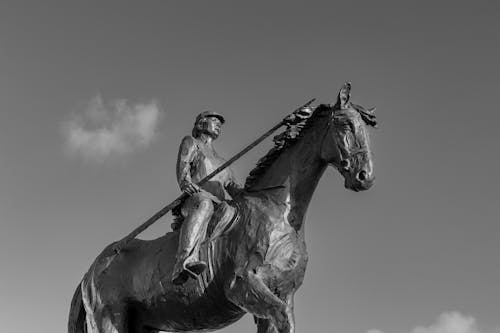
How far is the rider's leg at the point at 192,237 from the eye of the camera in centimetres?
784

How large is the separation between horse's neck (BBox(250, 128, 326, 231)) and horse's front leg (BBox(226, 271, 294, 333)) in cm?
88

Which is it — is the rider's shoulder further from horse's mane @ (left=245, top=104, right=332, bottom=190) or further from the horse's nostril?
the horse's nostril

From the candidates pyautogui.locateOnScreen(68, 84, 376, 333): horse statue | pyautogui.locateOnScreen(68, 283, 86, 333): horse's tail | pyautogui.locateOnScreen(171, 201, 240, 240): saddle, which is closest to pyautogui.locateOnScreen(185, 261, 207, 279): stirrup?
pyautogui.locateOnScreen(68, 84, 376, 333): horse statue

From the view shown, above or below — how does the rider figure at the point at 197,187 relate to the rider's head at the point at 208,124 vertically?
below

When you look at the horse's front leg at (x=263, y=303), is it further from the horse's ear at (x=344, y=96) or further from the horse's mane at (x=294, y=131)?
the horse's ear at (x=344, y=96)

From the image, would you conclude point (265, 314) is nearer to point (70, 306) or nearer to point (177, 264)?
point (177, 264)

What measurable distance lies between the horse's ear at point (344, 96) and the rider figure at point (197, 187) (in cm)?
180

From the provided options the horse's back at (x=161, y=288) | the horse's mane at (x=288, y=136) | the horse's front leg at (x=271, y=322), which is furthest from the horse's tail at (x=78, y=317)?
the horse's mane at (x=288, y=136)

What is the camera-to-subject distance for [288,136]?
8258 mm

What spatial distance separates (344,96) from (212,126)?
6.39 ft

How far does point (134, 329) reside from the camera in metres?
9.04

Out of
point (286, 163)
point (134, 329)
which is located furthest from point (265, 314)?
point (134, 329)

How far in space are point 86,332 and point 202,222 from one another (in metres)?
2.61

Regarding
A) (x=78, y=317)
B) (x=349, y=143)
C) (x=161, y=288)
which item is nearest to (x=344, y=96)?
(x=349, y=143)
